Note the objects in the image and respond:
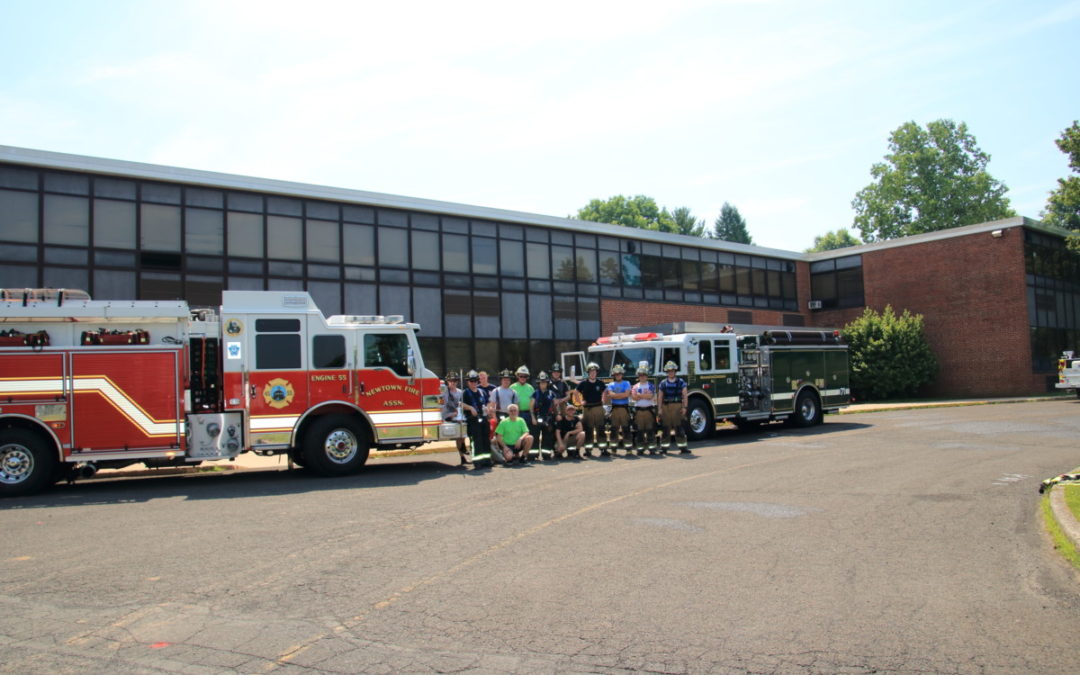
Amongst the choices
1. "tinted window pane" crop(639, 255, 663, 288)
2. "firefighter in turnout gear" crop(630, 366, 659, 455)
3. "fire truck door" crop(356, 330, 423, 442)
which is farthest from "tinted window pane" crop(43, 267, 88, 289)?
"tinted window pane" crop(639, 255, 663, 288)

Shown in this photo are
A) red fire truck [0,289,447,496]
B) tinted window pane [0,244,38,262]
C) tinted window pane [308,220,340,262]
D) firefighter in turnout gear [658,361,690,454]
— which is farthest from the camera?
tinted window pane [308,220,340,262]

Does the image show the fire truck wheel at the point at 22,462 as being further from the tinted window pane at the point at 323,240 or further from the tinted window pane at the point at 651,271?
the tinted window pane at the point at 651,271

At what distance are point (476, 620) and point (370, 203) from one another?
2155cm

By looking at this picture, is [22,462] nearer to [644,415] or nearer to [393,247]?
[644,415]

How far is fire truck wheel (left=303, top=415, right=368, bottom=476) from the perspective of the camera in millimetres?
12570

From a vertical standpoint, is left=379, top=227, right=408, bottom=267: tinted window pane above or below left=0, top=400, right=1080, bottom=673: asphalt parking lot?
above

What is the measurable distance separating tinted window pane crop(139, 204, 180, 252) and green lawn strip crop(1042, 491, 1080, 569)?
2098 centimetres

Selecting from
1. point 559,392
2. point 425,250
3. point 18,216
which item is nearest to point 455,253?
point 425,250

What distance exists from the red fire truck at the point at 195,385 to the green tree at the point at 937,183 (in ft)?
186

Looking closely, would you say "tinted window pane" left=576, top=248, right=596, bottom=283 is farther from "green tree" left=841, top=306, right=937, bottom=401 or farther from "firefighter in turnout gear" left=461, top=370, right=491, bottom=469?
"firefighter in turnout gear" left=461, top=370, right=491, bottom=469

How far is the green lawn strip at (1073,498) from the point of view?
25.8ft

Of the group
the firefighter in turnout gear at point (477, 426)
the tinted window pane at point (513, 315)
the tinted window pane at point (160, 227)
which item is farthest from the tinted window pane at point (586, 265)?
the firefighter in turnout gear at point (477, 426)

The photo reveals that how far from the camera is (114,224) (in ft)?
69.5

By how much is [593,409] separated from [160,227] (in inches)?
541
